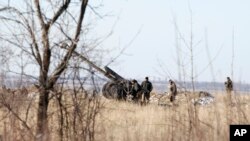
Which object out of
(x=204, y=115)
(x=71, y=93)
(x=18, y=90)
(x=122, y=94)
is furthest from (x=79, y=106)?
(x=122, y=94)

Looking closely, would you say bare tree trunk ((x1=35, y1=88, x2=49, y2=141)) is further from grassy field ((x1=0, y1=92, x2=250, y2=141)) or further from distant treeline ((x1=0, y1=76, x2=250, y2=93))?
distant treeline ((x1=0, y1=76, x2=250, y2=93))

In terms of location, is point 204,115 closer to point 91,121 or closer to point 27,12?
point 91,121

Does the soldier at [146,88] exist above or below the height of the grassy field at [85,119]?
above

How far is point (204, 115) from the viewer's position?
9805 millimetres

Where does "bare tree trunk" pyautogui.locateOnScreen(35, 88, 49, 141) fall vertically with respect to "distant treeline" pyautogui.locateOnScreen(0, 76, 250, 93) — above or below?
below

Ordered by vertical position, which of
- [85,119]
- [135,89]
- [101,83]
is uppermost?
[101,83]

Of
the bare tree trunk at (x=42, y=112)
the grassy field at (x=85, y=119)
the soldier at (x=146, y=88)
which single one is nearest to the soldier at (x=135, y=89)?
the soldier at (x=146, y=88)

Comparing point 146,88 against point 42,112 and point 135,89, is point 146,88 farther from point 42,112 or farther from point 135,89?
point 42,112

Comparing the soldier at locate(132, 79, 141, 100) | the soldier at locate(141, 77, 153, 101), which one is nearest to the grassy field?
the soldier at locate(132, 79, 141, 100)

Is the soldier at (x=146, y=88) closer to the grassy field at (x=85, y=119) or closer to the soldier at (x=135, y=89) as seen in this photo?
the soldier at (x=135, y=89)

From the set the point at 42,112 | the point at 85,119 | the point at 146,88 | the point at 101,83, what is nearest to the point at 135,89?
the point at 146,88

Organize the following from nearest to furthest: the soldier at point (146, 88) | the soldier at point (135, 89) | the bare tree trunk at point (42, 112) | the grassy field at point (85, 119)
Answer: the grassy field at point (85, 119) < the bare tree trunk at point (42, 112) < the soldier at point (135, 89) < the soldier at point (146, 88)

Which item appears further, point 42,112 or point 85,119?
point 42,112

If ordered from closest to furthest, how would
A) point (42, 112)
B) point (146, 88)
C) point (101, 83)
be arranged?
point (101, 83) < point (42, 112) < point (146, 88)
